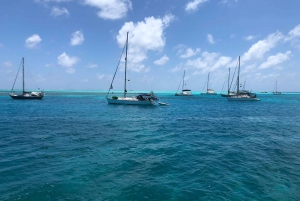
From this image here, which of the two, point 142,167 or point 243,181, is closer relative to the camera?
point 243,181

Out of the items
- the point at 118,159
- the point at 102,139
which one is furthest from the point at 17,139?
the point at 118,159

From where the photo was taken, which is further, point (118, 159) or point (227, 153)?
point (227, 153)

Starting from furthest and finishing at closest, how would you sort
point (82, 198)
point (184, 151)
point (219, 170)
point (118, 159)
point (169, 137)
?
point (169, 137)
point (184, 151)
point (118, 159)
point (219, 170)
point (82, 198)

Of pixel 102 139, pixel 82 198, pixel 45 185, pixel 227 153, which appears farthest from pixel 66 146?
pixel 227 153

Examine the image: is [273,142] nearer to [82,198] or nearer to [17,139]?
[82,198]

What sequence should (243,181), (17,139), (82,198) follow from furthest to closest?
(17,139), (243,181), (82,198)

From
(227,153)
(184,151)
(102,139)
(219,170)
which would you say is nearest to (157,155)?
(184,151)

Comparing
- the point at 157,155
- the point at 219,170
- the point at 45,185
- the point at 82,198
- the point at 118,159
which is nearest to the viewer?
the point at 82,198

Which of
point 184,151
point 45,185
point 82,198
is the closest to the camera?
point 82,198

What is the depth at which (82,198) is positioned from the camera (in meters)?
8.52

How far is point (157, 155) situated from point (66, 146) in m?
7.80

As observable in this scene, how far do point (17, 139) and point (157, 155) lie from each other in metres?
13.8

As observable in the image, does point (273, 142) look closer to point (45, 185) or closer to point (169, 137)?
point (169, 137)

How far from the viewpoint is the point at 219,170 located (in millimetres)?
12062
